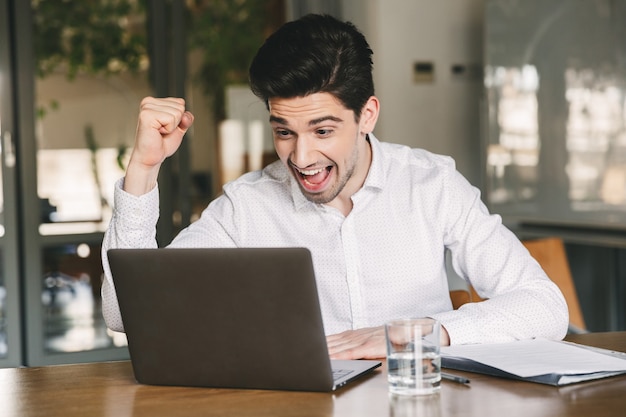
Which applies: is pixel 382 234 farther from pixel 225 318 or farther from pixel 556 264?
pixel 556 264

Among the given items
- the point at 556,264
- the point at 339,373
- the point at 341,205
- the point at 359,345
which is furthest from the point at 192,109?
the point at 339,373

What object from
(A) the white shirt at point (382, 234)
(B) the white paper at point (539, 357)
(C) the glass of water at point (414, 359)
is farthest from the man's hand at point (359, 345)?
(A) the white shirt at point (382, 234)

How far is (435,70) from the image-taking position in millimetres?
4695

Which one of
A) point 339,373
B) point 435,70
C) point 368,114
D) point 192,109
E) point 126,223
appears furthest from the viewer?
point 192,109

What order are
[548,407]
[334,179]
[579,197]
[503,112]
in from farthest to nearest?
[503,112] < [579,197] < [334,179] < [548,407]

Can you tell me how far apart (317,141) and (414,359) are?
2.36 feet

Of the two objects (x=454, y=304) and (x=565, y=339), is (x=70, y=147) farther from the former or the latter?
(x=565, y=339)

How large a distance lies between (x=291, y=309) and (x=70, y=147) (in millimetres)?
3710

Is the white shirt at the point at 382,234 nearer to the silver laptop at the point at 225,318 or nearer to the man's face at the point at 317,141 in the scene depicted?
the man's face at the point at 317,141

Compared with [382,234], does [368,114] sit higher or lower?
higher

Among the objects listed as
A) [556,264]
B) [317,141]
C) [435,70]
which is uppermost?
[435,70]

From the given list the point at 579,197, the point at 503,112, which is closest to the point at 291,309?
the point at 579,197

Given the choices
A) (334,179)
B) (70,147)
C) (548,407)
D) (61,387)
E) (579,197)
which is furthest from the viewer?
(70,147)

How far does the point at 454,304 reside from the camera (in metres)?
1.96
